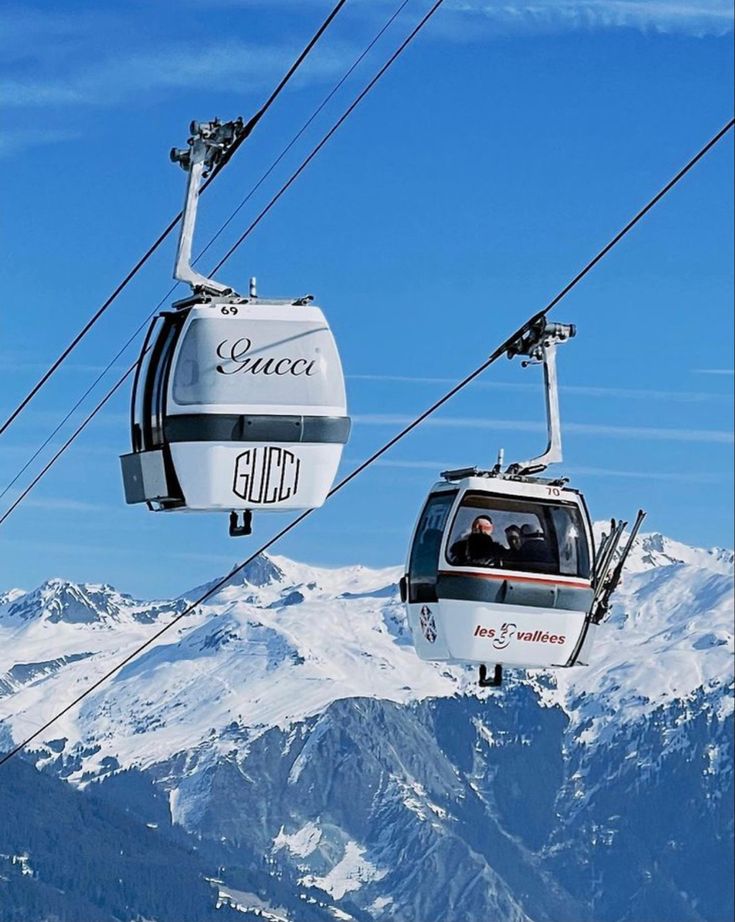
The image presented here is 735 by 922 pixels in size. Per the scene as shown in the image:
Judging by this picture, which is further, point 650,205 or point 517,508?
point 517,508

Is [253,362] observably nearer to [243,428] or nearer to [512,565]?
[243,428]

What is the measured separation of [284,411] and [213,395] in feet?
2.29

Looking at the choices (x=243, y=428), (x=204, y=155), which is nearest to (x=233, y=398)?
(x=243, y=428)

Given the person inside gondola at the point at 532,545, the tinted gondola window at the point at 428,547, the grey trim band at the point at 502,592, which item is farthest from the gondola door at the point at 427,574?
the person inside gondola at the point at 532,545

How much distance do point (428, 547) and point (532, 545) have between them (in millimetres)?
1084

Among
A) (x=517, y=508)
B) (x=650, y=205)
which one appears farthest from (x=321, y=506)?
(x=650, y=205)

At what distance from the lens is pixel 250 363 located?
59.9 ft

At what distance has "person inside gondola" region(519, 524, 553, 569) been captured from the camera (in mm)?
20312

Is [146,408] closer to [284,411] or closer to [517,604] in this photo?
[284,411]

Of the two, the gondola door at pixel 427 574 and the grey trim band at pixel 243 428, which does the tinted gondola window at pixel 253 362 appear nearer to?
the grey trim band at pixel 243 428

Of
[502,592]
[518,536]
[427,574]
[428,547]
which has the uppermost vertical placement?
[518,536]

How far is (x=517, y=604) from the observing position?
19.8 metres

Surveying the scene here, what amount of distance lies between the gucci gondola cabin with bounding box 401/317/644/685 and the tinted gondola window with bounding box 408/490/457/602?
1cm

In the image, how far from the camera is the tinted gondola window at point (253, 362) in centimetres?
1817
